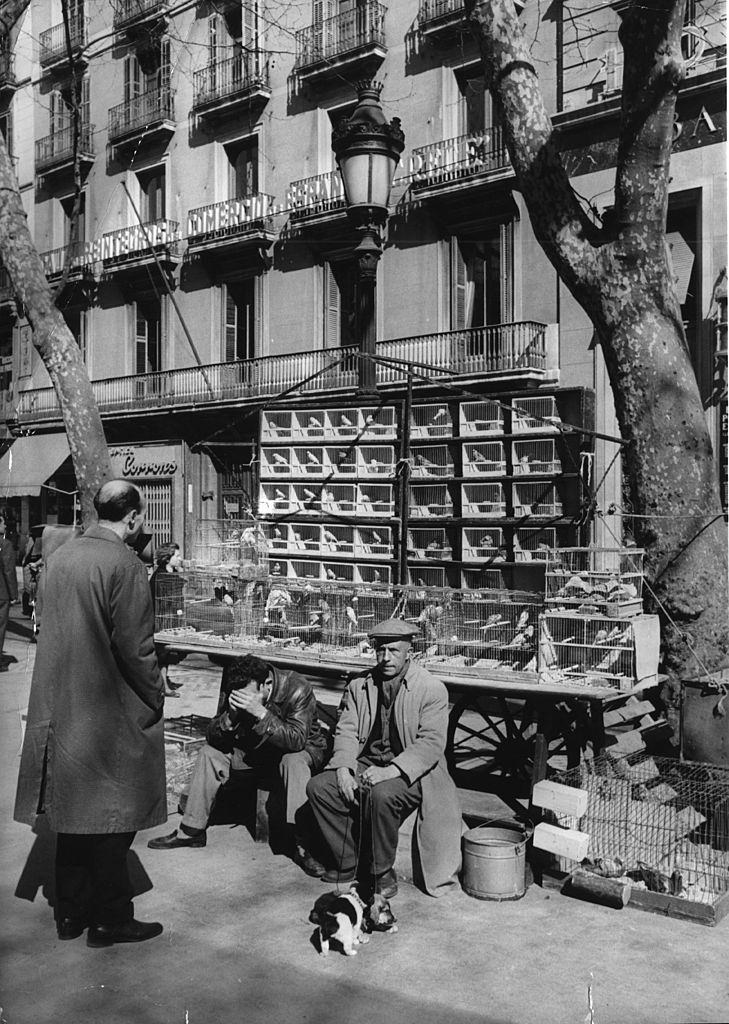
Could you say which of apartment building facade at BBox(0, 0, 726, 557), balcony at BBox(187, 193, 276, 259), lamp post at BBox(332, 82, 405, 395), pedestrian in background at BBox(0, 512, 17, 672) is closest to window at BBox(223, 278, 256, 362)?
apartment building facade at BBox(0, 0, 726, 557)

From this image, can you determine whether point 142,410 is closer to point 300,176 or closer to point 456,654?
point 300,176

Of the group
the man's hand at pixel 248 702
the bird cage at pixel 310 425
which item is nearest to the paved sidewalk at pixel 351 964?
the man's hand at pixel 248 702

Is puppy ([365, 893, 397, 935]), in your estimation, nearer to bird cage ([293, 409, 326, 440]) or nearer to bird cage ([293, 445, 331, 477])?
bird cage ([293, 445, 331, 477])

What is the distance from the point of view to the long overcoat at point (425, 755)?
517cm

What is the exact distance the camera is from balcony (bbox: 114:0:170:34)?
436 inches

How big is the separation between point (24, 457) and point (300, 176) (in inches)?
342

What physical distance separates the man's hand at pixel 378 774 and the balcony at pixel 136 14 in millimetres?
9082

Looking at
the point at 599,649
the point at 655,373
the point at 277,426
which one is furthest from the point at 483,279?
the point at 599,649

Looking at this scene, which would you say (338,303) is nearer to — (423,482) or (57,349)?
(423,482)

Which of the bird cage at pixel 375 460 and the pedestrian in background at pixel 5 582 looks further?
the bird cage at pixel 375 460

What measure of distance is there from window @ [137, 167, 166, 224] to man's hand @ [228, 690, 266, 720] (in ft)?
35.7

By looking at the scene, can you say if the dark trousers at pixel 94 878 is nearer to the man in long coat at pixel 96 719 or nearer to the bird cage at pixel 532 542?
the man in long coat at pixel 96 719

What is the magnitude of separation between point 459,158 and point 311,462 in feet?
23.5

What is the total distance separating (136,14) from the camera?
1136cm
